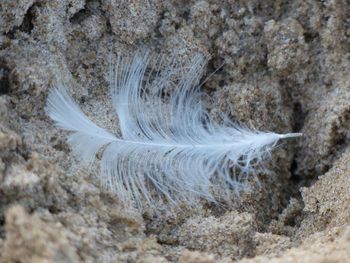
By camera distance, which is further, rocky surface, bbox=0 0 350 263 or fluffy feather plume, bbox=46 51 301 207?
fluffy feather plume, bbox=46 51 301 207

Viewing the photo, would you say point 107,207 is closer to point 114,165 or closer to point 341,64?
point 114,165

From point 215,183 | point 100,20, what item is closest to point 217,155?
point 215,183

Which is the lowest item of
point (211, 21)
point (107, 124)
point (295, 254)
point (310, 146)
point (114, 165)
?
point (295, 254)

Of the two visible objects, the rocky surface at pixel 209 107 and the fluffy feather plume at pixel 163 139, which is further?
the fluffy feather plume at pixel 163 139
